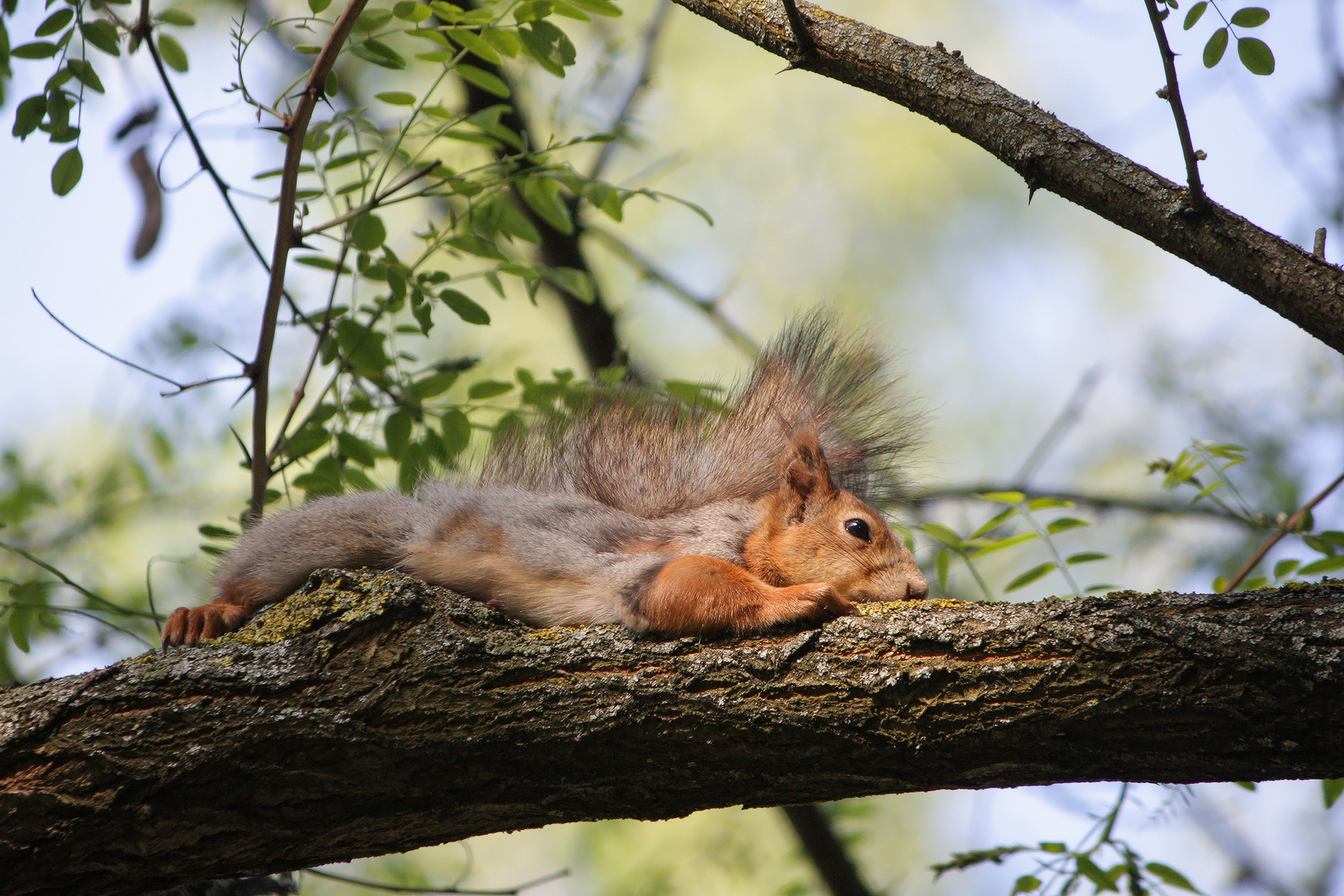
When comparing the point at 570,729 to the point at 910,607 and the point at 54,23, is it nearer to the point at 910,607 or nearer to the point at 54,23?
the point at 910,607

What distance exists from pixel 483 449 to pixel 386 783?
1.51 meters

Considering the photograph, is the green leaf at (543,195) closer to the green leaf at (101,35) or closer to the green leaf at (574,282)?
the green leaf at (574,282)

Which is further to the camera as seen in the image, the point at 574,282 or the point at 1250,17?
the point at 574,282

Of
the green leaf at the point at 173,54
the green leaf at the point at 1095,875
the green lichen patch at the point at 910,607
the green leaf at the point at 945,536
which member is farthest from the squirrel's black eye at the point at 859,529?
the green leaf at the point at 173,54

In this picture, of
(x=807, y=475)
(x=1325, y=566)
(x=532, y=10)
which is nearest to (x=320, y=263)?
(x=532, y=10)

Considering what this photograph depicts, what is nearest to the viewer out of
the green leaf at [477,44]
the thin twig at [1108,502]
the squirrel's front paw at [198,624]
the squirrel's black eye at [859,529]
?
the squirrel's front paw at [198,624]

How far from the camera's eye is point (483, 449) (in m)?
3.34

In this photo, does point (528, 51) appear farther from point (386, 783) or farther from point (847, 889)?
point (847, 889)

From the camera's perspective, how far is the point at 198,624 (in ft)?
7.96

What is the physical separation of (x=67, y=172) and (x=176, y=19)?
536 mm

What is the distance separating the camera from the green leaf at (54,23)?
265 cm

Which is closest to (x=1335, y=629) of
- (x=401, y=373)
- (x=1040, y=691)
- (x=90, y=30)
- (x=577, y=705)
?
(x=1040, y=691)

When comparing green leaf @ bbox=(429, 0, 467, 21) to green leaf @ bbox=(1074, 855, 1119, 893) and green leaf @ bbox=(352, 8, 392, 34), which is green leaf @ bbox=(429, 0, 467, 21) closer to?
green leaf @ bbox=(352, 8, 392, 34)

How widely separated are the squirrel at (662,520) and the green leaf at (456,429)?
0.40ft
